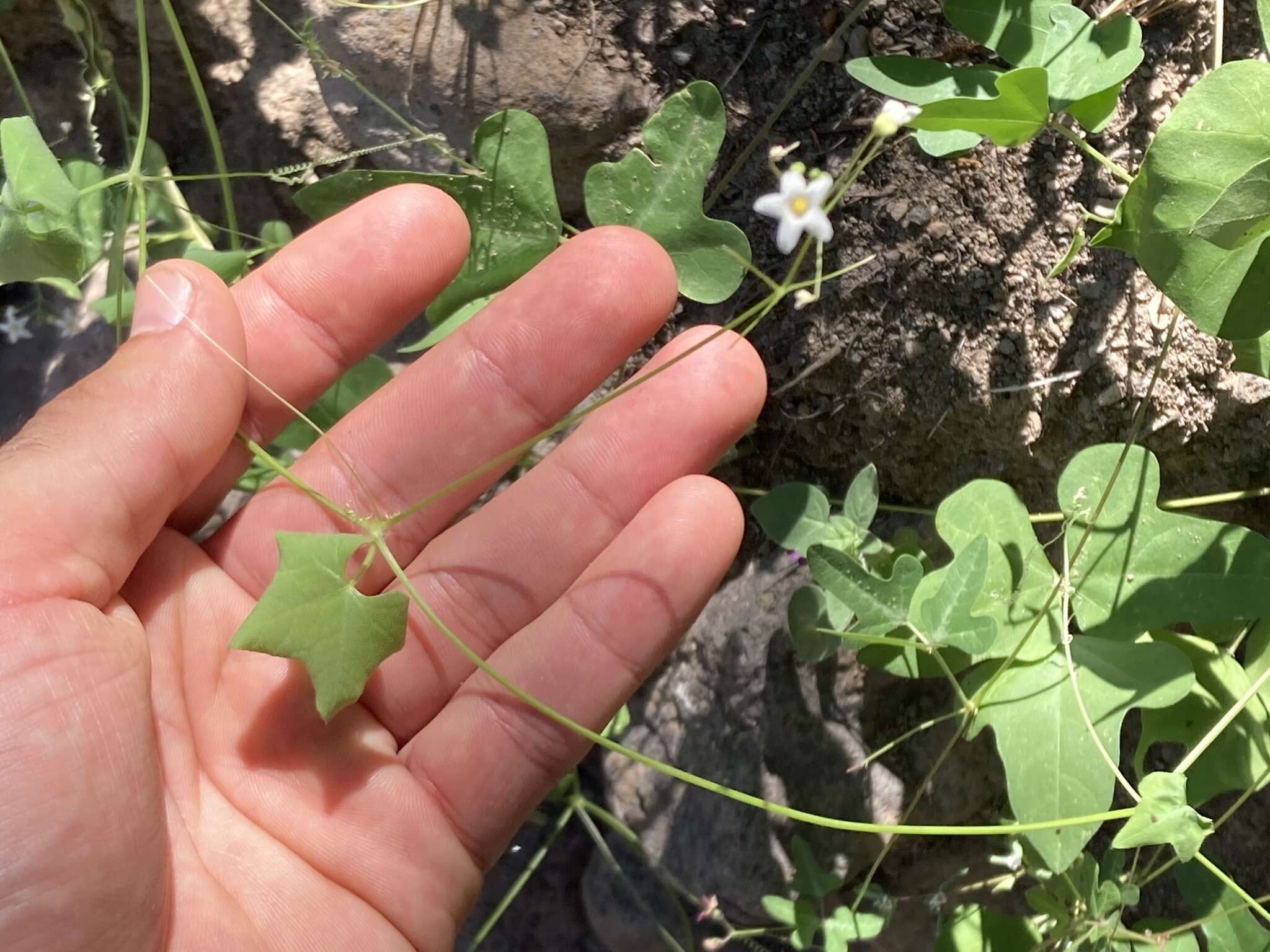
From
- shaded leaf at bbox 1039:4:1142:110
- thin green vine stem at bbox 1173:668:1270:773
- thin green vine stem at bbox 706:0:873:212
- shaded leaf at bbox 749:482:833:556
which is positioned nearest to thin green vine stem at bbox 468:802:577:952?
shaded leaf at bbox 749:482:833:556

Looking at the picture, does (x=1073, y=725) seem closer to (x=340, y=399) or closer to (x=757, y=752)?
(x=757, y=752)

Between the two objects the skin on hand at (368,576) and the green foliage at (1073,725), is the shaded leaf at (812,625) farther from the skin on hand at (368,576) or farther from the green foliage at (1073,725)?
the green foliage at (1073,725)

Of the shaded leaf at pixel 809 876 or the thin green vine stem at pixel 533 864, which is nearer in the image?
the shaded leaf at pixel 809 876

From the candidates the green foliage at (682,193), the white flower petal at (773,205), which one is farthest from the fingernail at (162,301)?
the white flower petal at (773,205)

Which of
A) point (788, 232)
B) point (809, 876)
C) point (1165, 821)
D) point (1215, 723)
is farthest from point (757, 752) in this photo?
point (788, 232)

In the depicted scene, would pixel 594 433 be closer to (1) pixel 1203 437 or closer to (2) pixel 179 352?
(2) pixel 179 352

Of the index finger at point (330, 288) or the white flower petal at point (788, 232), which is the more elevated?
the white flower petal at point (788, 232)

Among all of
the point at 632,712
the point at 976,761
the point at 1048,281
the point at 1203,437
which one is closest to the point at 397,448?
the point at 632,712
